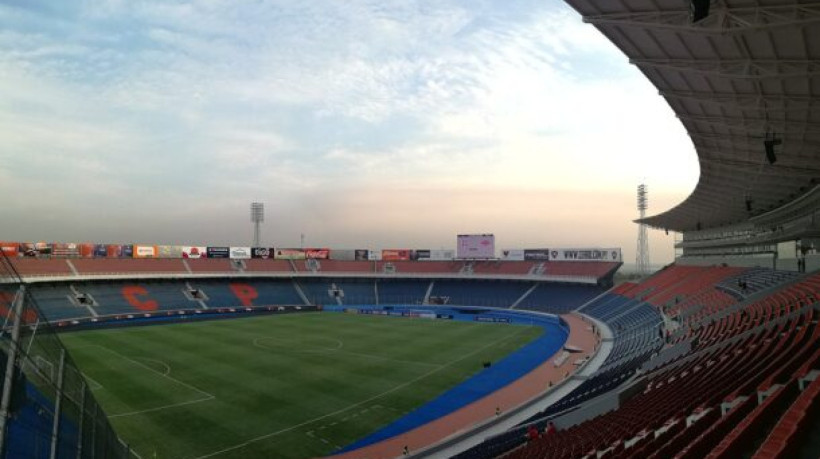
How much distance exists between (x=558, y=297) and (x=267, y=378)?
145 feet

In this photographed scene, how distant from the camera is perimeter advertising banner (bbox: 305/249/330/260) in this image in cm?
7981

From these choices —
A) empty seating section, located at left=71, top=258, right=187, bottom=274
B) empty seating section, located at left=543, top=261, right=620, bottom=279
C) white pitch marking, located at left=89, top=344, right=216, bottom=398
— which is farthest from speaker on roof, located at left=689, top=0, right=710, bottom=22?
empty seating section, located at left=71, top=258, right=187, bottom=274

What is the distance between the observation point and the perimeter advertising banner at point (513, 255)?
7598 centimetres

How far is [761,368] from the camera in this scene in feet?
35.7

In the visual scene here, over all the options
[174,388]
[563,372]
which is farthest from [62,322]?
[563,372]

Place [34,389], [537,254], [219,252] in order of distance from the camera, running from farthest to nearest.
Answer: [537,254] → [219,252] → [34,389]

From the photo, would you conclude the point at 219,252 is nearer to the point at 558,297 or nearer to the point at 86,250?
the point at 86,250

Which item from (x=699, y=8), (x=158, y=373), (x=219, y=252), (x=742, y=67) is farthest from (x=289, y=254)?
(x=699, y=8)

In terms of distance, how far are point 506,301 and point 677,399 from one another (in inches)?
2252

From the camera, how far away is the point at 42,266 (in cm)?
5409

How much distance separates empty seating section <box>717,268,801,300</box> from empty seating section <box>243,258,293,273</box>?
55.4 m

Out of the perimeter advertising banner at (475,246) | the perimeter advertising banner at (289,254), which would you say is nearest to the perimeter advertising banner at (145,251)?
the perimeter advertising banner at (289,254)

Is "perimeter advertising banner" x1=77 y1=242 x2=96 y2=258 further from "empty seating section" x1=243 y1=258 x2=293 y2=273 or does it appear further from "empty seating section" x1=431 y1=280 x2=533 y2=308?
"empty seating section" x1=431 y1=280 x2=533 y2=308

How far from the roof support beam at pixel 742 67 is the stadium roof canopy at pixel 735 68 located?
2 cm
